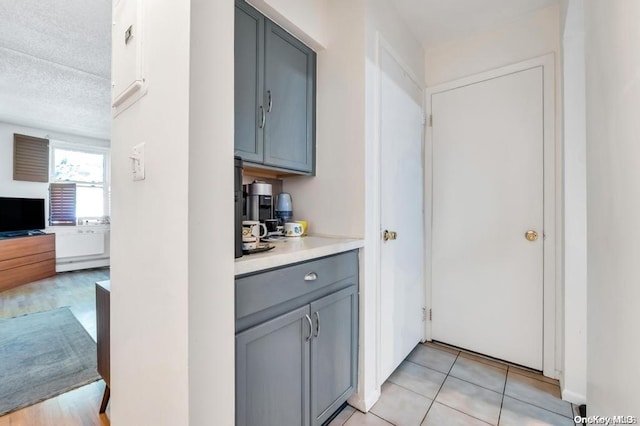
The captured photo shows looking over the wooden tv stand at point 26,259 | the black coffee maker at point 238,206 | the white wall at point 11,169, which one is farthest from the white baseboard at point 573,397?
the white wall at point 11,169

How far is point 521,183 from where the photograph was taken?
194cm

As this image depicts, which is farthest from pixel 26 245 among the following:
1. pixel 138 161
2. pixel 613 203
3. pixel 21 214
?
pixel 613 203

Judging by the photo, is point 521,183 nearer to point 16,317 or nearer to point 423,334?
point 423,334

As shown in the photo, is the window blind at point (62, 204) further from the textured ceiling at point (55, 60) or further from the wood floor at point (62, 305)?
the textured ceiling at point (55, 60)

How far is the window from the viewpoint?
15.6 feet

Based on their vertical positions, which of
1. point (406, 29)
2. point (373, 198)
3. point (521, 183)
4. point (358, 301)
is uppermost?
point (406, 29)

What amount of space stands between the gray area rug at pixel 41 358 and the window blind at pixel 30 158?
2.73 m

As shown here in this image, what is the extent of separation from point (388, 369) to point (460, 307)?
2.74 feet

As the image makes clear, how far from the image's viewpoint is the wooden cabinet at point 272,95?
4.36ft

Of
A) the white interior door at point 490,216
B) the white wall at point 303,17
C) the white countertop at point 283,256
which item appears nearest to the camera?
the white countertop at point 283,256

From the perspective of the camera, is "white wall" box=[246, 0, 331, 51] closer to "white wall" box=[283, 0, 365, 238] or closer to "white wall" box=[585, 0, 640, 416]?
"white wall" box=[283, 0, 365, 238]

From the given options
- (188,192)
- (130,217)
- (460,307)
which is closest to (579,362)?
(460,307)

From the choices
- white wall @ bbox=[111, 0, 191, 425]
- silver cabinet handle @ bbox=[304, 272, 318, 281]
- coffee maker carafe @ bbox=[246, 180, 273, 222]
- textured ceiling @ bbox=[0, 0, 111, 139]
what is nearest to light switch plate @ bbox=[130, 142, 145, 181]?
white wall @ bbox=[111, 0, 191, 425]

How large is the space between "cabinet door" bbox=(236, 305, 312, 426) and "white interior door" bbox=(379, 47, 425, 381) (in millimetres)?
662
